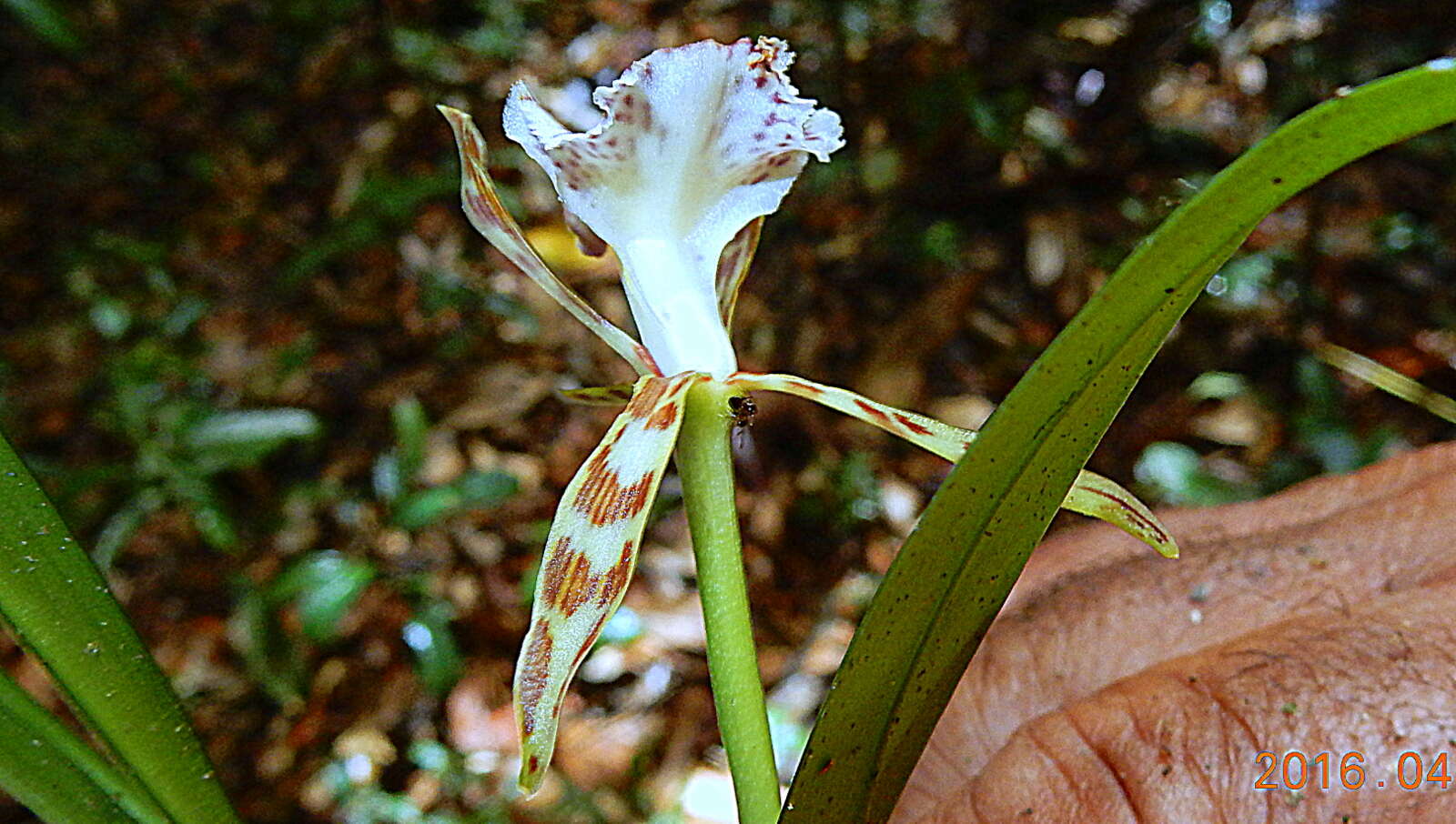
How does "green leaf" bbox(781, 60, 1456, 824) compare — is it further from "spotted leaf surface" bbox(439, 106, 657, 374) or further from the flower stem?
"spotted leaf surface" bbox(439, 106, 657, 374)

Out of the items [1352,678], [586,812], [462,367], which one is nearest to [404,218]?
[462,367]

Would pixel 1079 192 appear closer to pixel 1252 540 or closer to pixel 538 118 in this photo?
pixel 1252 540

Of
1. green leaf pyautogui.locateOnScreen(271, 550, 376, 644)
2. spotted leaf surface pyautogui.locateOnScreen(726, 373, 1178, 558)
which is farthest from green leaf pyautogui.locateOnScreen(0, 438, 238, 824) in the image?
green leaf pyautogui.locateOnScreen(271, 550, 376, 644)

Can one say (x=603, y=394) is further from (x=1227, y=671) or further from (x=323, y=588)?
(x=323, y=588)

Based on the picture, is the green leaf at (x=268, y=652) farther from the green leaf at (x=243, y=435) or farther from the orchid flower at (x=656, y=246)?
the orchid flower at (x=656, y=246)

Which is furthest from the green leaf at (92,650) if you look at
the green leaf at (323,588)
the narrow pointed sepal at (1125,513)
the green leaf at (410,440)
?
the green leaf at (410,440)

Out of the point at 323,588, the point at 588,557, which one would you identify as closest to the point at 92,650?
the point at 588,557

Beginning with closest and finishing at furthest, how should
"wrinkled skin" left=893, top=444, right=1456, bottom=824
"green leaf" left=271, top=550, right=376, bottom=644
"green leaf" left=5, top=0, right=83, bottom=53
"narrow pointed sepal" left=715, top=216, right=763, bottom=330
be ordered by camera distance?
1. "wrinkled skin" left=893, top=444, right=1456, bottom=824
2. "narrow pointed sepal" left=715, top=216, right=763, bottom=330
3. "green leaf" left=271, top=550, right=376, bottom=644
4. "green leaf" left=5, top=0, right=83, bottom=53
